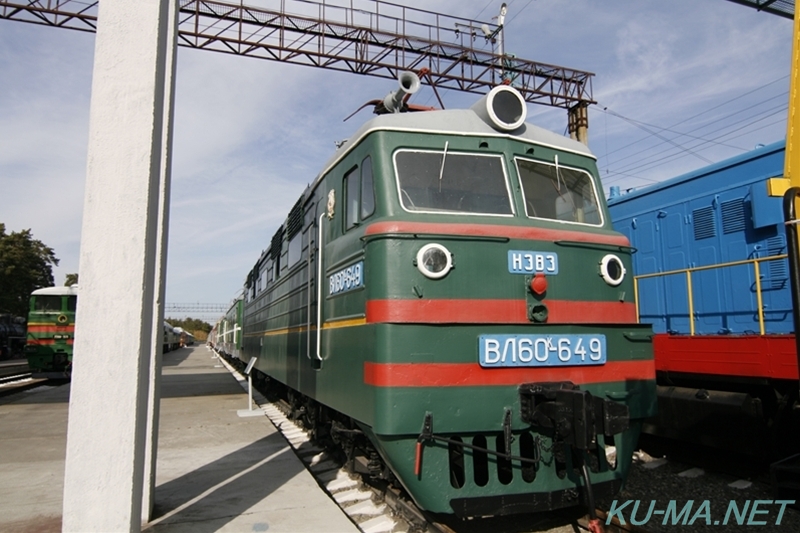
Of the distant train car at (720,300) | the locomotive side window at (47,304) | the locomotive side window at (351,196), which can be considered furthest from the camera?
the locomotive side window at (47,304)

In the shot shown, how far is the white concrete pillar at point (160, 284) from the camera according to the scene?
430 centimetres

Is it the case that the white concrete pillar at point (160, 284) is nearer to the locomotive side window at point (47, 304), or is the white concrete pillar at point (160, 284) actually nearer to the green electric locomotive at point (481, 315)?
the green electric locomotive at point (481, 315)

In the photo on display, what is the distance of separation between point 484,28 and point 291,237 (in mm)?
9482

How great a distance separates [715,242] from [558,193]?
3.66 m

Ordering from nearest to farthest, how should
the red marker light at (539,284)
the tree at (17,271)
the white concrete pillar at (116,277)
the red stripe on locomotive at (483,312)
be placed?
the white concrete pillar at (116,277) → the red stripe on locomotive at (483,312) → the red marker light at (539,284) → the tree at (17,271)

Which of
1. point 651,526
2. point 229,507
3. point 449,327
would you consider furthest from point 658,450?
point 229,507

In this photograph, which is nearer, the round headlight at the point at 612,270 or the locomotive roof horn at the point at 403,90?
the round headlight at the point at 612,270

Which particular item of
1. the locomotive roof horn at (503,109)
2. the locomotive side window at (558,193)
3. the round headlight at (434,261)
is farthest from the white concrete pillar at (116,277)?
the locomotive side window at (558,193)

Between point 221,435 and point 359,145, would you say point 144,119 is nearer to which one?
point 359,145

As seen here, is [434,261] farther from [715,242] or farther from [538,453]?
[715,242]

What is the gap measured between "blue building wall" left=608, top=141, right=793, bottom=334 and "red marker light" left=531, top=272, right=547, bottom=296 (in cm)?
375

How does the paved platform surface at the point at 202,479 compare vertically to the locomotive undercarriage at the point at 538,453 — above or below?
below

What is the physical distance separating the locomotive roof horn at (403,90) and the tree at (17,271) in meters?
39.6

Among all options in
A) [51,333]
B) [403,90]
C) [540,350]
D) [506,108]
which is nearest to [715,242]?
[506,108]
